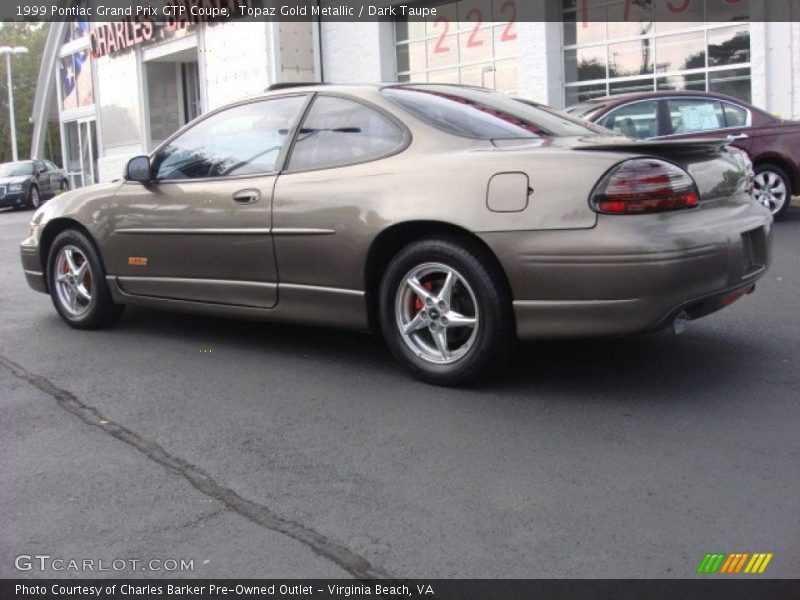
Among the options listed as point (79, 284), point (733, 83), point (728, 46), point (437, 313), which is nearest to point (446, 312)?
point (437, 313)

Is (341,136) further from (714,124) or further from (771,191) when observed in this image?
(771,191)

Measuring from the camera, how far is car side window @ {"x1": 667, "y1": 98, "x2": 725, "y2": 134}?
1095cm

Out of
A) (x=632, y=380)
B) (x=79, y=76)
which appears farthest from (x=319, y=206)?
(x=79, y=76)

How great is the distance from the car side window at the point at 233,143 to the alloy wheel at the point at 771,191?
24.2 ft

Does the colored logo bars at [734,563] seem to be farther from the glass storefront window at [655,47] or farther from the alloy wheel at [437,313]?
the glass storefront window at [655,47]

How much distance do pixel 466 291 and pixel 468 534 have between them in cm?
167

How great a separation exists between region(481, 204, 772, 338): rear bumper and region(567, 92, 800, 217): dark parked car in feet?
22.6

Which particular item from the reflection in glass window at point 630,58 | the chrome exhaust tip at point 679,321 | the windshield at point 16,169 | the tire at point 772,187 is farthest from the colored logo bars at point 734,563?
the windshield at point 16,169

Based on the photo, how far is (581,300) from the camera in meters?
4.14

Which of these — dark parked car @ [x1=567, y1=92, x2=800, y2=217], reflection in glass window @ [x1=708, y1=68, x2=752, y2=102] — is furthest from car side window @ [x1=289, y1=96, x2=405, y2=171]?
reflection in glass window @ [x1=708, y1=68, x2=752, y2=102]

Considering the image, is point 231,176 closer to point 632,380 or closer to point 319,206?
point 319,206

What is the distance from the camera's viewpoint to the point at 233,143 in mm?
5578

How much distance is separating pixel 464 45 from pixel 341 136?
1480 centimetres

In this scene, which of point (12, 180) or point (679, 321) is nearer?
point (679, 321)
